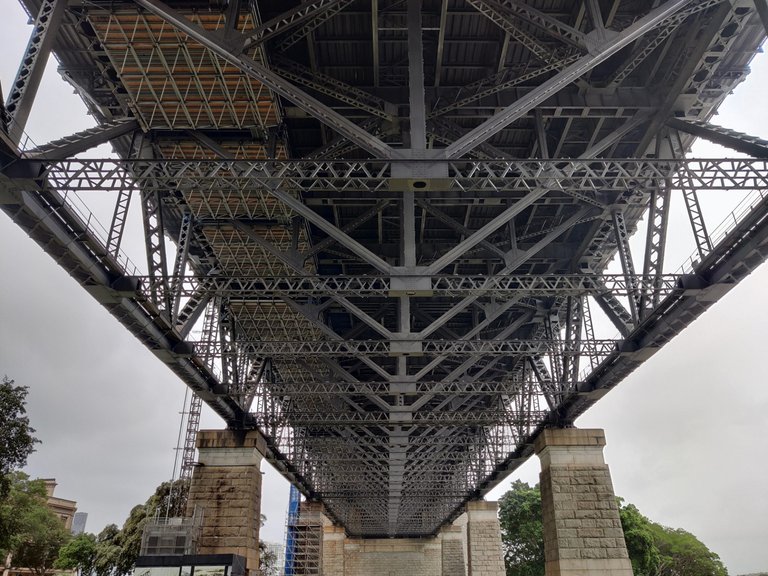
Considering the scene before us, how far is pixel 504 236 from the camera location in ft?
74.0

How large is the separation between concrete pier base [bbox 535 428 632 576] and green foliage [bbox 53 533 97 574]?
49951mm

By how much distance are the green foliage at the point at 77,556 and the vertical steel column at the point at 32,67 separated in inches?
2324

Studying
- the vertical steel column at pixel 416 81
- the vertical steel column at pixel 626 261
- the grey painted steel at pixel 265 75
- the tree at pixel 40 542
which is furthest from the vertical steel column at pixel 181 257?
the tree at pixel 40 542

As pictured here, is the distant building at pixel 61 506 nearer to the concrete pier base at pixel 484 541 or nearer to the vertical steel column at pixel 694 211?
the concrete pier base at pixel 484 541

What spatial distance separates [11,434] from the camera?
29969 millimetres

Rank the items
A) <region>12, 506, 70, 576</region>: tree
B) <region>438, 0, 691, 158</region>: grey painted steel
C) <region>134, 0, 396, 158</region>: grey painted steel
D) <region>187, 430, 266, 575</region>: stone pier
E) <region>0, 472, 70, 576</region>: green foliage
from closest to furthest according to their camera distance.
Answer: <region>134, 0, 396, 158</region>: grey painted steel → <region>438, 0, 691, 158</region>: grey painted steel → <region>187, 430, 266, 575</region>: stone pier → <region>0, 472, 70, 576</region>: green foliage → <region>12, 506, 70, 576</region>: tree

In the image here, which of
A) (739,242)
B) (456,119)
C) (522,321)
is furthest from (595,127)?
(522,321)

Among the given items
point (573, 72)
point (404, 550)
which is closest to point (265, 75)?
point (573, 72)

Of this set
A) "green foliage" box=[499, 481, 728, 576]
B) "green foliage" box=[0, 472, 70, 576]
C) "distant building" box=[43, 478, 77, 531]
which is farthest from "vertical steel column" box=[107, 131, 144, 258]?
"distant building" box=[43, 478, 77, 531]

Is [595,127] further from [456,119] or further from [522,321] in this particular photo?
[522,321]

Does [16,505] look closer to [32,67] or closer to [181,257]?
[181,257]

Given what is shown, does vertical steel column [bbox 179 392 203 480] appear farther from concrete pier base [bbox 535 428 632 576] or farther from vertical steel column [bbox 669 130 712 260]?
vertical steel column [bbox 669 130 712 260]

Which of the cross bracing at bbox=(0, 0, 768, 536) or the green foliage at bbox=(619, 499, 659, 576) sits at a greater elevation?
the cross bracing at bbox=(0, 0, 768, 536)

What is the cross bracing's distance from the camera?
12406 mm
